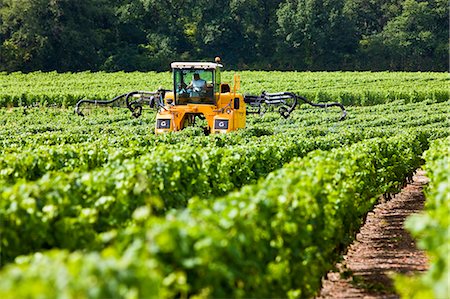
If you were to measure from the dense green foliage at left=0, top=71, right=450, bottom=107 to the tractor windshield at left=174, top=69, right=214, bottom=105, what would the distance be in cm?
2574

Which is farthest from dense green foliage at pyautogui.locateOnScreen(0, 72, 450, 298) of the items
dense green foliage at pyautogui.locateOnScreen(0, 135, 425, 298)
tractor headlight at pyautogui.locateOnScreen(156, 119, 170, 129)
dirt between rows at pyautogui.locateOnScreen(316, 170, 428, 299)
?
tractor headlight at pyautogui.locateOnScreen(156, 119, 170, 129)

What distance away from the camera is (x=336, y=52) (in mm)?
91062

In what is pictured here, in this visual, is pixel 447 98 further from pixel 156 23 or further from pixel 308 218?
pixel 308 218

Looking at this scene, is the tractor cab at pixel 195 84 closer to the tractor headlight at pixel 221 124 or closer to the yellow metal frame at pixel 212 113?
the yellow metal frame at pixel 212 113

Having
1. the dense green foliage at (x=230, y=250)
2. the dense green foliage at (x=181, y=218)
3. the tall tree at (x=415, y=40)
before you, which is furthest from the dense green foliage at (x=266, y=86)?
the dense green foliage at (x=230, y=250)

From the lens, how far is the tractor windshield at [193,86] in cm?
2633

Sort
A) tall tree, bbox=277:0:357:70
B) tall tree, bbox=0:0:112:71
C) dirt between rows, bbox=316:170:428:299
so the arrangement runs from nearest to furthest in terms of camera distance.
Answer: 1. dirt between rows, bbox=316:170:428:299
2. tall tree, bbox=0:0:112:71
3. tall tree, bbox=277:0:357:70

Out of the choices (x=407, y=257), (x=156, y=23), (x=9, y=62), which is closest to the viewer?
(x=407, y=257)

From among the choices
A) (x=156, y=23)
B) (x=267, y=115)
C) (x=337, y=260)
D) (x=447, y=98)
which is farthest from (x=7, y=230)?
(x=156, y=23)

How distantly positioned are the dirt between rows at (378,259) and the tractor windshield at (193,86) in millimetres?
7726

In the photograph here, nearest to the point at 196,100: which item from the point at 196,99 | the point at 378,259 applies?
the point at 196,99

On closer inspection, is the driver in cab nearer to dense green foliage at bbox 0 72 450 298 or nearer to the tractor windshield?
the tractor windshield

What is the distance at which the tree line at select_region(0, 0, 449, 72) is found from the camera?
82.4 meters

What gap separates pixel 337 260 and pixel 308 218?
2710 mm
